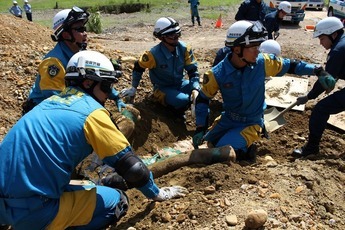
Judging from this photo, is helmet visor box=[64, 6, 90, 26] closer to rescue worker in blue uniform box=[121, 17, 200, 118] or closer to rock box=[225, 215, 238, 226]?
rescue worker in blue uniform box=[121, 17, 200, 118]

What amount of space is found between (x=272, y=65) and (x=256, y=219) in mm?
2299

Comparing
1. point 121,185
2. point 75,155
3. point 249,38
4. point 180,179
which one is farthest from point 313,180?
point 75,155

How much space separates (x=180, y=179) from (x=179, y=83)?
2.93m

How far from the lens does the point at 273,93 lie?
6930mm

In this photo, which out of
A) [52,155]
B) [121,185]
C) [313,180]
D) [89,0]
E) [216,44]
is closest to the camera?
[52,155]

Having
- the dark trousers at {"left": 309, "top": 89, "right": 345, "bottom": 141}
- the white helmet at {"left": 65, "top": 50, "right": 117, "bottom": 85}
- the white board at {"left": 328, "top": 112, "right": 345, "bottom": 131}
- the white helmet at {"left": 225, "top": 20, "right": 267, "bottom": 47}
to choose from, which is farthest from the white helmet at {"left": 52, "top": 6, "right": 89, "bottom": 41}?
the white board at {"left": 328, "top": 112, "right": 345, "bottom": 131}

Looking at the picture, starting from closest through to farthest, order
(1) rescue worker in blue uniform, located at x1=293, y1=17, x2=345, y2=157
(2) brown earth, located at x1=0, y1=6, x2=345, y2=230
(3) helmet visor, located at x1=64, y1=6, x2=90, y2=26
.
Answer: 1. (2) brown earth, located at x1=0, y1=6, x2=345, y2=230
2. (3) helmet visor, located at x1=64, y1=6, x2=90, y2=26
3. (1) rescue worker in blue uniform, located at x1=293, y1=17, x2=345, y2=157

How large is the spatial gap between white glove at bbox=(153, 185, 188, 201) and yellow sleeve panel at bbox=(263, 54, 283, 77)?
1.94 metres

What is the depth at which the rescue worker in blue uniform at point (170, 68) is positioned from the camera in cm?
593

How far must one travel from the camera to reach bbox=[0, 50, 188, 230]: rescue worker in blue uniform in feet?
9.21

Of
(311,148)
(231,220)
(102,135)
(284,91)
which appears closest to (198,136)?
(311,148)

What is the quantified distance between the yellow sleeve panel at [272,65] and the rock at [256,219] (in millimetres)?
2165

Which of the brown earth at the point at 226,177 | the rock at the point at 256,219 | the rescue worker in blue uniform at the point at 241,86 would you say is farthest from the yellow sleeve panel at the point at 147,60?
the rock at the point at 256,219

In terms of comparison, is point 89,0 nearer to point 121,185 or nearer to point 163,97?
point 163,97
